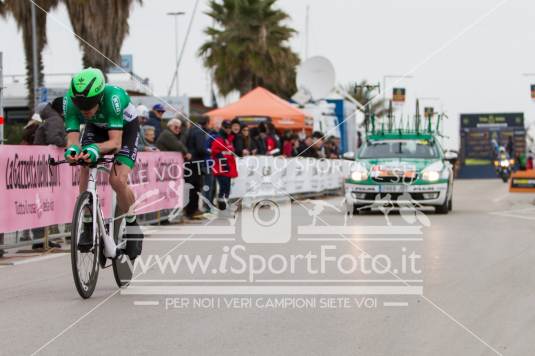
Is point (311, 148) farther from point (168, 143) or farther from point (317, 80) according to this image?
point (317, 80)

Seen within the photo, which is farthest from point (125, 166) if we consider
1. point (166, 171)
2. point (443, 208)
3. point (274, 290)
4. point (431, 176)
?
point (443, 208)

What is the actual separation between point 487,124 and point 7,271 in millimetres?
50589

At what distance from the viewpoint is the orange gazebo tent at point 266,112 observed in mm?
33906

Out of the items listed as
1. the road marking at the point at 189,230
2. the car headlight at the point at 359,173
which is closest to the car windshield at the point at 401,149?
the car headlight at the point at 359,173

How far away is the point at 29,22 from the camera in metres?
34.8

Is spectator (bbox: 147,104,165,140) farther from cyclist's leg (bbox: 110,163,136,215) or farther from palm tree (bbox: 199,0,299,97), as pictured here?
palm tree (bbox: 199,0,299,97)

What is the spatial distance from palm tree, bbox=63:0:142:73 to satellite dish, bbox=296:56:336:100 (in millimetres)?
8228

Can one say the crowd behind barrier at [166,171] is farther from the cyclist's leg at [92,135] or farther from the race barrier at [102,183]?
the cyclist's leg at [92,135]

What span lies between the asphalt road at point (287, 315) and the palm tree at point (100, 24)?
22.4 metres

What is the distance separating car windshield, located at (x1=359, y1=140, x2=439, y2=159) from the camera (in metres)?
20.1

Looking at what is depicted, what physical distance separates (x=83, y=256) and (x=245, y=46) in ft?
158

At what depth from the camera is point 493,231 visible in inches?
579

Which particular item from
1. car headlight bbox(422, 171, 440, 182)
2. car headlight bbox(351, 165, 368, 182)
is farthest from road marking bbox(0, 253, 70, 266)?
car headlight bbox(422, 171, 440, 182)

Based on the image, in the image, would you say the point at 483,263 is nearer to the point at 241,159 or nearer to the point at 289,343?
the point at 289,343
